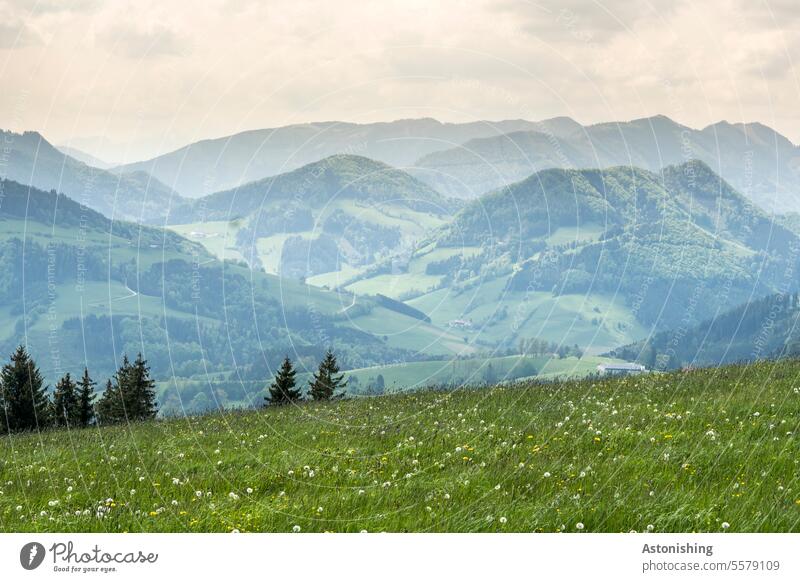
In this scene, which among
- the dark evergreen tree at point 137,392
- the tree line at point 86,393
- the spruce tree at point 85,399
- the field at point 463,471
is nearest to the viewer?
the field at point 463,471

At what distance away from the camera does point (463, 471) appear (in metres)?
11.7

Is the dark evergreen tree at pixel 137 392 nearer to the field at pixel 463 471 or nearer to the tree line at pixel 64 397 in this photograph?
the tree line at pixel 64 397

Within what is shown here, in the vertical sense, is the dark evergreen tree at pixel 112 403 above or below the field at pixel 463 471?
below

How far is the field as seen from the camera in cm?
1015

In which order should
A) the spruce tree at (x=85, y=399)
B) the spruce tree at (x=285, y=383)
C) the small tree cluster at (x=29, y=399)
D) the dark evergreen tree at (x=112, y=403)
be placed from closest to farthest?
the spruce tree at (x=285, y=383) → the dark evergreen tree at (x=112, y=403) → the small tree cluster at (x=29, y=399) → the spruce tree at (x=85, y=399)

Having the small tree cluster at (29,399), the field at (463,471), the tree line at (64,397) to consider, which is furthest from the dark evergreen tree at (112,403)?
the field at (463,471)

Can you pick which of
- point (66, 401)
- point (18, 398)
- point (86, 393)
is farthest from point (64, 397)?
point (18, 398)

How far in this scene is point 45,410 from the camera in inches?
1681

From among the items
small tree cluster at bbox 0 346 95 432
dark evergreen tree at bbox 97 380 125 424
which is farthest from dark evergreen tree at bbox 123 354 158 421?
small tree cluster at bbox 0 346 95 432

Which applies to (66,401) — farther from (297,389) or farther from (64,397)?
(297,389)

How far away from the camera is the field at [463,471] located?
10148 mm

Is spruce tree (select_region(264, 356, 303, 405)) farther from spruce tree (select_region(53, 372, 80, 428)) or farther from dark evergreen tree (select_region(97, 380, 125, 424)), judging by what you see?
spruce tree (select_region(53, 372, 80, 428))

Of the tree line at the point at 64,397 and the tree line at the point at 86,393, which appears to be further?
the tree line at the point at 64,397
